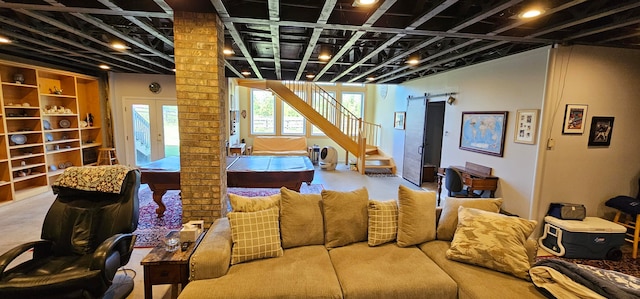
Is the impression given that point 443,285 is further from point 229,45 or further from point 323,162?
point 323,162

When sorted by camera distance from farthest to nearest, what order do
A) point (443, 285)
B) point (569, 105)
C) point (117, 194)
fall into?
1. point (569, 105)
2. point (117, 194)
3. point (443, 285)

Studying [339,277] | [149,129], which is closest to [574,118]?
[339,277]

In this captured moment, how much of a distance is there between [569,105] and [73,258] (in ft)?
17.6

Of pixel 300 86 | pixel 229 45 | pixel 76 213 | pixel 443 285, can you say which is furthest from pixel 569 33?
pixel 300 86

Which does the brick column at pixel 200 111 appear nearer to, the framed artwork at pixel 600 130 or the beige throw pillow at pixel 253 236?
the beige throw pillow at pixel 253 236

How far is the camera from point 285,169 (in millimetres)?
4168

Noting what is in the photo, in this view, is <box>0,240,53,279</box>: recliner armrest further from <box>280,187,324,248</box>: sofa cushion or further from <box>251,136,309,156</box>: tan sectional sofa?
<box>251,136,309,156</box>: tan sectional sofa

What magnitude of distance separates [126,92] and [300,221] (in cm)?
650

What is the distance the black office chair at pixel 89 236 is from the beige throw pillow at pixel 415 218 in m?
2.22

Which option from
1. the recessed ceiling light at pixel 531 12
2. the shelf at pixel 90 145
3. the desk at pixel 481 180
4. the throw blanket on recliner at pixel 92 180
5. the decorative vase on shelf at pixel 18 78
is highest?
the recessed ceiling light at pixel 531 12

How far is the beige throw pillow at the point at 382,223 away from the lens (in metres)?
2.30

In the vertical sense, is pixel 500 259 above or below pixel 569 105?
below

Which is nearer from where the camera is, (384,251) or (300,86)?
(384,251)

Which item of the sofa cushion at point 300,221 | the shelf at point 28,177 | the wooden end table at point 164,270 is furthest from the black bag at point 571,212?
the shelf at point 28,177
